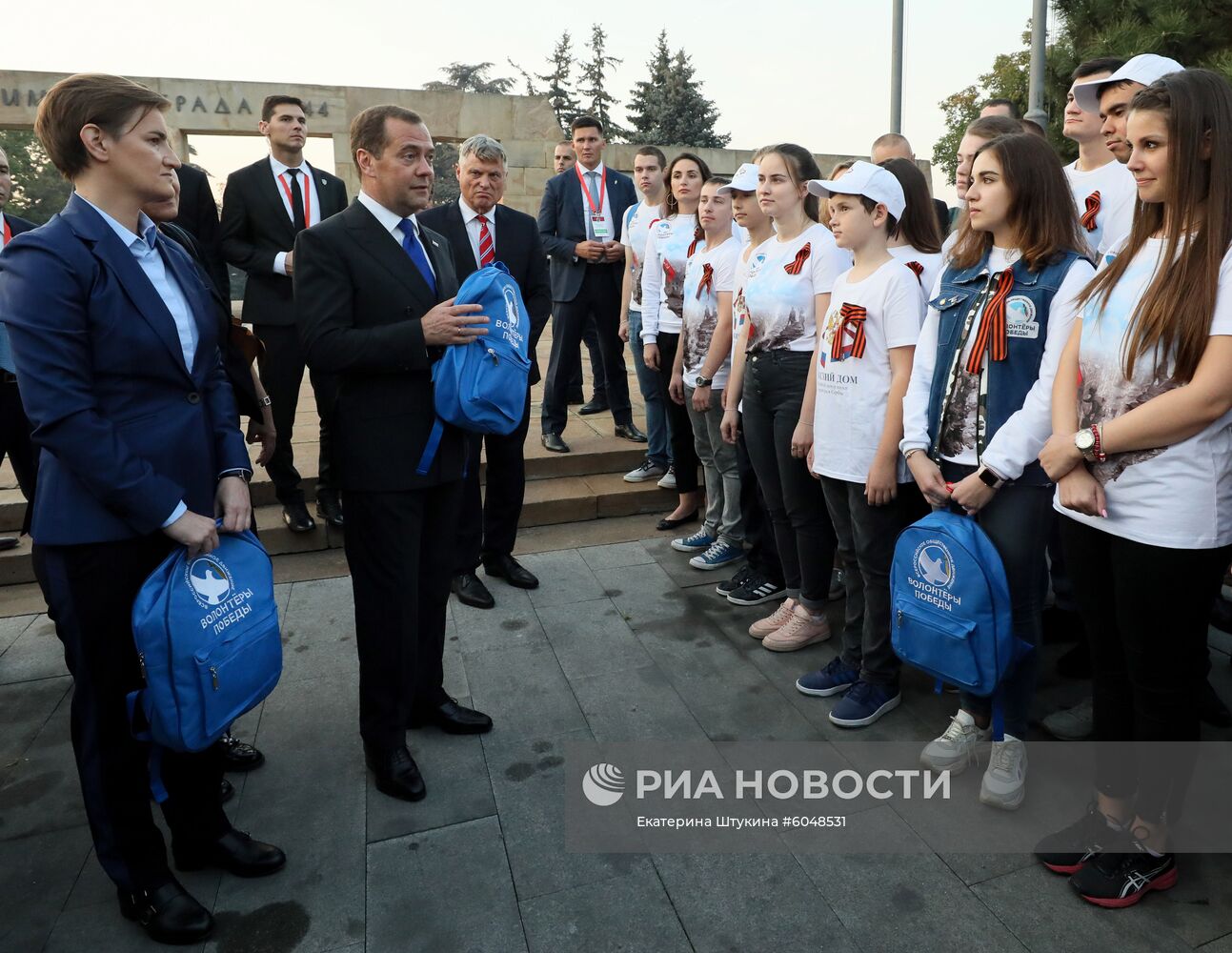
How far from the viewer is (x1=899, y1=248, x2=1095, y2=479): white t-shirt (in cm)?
247

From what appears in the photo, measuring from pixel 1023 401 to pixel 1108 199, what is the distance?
1641mm

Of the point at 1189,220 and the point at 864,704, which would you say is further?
the point at 864,704

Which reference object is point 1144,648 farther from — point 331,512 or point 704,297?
point 331,512

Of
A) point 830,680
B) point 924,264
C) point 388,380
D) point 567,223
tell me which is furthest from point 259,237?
point 830,680

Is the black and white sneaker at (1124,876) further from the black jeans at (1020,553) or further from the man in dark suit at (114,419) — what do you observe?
the man in dark suit at (114,419)

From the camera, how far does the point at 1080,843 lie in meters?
2.44

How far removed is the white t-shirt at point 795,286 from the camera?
3576 millimetres

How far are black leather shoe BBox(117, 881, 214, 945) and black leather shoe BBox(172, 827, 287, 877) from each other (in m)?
0.17

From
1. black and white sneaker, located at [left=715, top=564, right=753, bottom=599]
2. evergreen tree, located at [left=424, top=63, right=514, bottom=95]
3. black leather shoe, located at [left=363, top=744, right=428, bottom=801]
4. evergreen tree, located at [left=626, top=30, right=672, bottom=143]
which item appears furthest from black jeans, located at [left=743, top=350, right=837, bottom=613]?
evergreen tree, located at [left=424, top=63, right=514, bottom=95]

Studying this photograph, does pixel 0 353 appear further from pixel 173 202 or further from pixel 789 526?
pixel 789 526

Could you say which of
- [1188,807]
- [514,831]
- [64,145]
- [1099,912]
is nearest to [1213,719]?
[1188,807]

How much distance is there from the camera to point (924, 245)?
3322 millimetres

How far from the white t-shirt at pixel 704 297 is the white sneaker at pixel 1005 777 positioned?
7.75ft

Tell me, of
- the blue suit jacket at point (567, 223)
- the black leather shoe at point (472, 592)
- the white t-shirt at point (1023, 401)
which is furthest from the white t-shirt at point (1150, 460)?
the blue suit jacket at point (567, 223)
